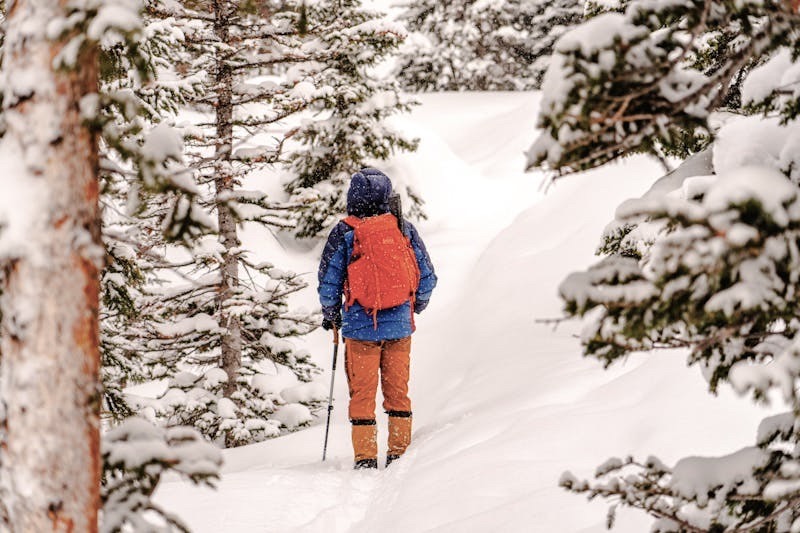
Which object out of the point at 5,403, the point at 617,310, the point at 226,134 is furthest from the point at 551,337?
the point at 5,403

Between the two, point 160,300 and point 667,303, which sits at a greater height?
point 667,303

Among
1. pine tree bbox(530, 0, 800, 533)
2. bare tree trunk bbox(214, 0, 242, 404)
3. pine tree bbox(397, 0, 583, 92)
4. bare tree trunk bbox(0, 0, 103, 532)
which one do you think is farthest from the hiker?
pine tree bbox(397, 0, 583, 92)

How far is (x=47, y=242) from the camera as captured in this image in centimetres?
177

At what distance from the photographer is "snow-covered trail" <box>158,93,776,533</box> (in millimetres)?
3980

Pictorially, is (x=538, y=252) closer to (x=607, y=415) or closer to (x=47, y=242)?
(x=607, y=415)

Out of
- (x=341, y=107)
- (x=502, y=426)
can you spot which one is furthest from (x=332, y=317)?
(x=341, y=107)

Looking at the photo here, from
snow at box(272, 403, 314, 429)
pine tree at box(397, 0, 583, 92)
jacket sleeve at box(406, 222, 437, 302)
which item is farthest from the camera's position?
pine tree at box(397, 0, 583, 92)

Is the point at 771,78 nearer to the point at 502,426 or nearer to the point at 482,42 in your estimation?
the point at 502,426

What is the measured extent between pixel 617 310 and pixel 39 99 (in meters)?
1.61

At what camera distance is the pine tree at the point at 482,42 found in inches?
1121

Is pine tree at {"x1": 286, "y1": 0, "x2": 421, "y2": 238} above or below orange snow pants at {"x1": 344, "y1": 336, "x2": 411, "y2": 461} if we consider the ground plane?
above

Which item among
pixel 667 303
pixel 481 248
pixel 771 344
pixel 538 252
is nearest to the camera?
pixel 667 303

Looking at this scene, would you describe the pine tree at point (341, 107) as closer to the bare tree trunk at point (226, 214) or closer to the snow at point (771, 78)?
the bare tree trunk at point (226, 214)

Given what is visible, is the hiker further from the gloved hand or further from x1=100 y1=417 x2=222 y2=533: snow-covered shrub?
x1=100 y1=417 x2=222 y2=533: snow-covered shrub
